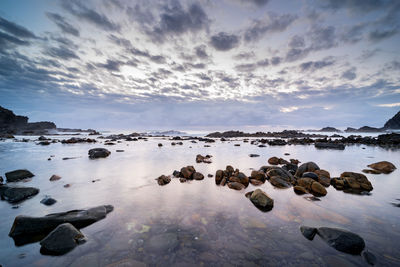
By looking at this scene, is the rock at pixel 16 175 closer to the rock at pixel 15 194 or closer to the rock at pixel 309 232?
the rock at pixel 15 194

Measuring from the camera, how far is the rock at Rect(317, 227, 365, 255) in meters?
4.24

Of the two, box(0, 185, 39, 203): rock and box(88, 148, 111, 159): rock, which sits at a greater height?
box(88, 148, 111, 159): rock

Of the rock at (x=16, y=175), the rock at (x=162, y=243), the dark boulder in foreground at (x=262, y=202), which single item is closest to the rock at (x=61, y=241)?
the rock at (x=162, y=243)

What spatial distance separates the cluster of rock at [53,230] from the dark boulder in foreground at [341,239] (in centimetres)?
673

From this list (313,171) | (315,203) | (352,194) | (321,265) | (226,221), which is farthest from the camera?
(313,171)

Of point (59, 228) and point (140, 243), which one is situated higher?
point (59, 228)

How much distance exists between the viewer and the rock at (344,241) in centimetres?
424

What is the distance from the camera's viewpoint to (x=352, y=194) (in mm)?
8414

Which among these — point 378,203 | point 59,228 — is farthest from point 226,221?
point 378,203

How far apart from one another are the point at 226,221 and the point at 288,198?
12.8 ft

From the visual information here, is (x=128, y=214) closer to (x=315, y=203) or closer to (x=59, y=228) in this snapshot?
(x=59, y=228)

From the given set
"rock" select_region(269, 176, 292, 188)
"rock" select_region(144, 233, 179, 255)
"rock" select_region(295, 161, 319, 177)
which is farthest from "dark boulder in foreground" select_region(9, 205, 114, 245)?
"rock" select_region(295, 161, 319, 177)

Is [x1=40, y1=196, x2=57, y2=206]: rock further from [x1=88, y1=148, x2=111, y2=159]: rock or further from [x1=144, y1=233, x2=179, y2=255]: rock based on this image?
[x1=88, y1=148, x2=111, y2=159]: rock

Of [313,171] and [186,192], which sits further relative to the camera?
[313,171]
